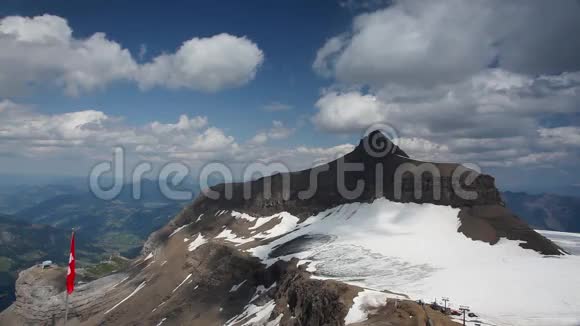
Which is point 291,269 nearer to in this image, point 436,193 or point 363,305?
point 363,305

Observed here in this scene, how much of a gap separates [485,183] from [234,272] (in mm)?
95491

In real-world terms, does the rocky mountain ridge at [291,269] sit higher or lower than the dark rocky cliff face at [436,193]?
lower

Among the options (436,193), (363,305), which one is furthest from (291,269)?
(436,193)

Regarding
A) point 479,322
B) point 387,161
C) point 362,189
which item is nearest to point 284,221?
→ point 362,189

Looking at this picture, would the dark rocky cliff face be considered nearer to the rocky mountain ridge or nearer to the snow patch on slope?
the rocky mountain ridge

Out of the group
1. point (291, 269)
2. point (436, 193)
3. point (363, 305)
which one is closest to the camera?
point (363, 305)

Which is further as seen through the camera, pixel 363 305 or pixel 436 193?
pixel 436 193

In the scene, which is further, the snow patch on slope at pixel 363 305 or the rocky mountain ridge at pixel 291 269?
the rocky mountain ridge at pixel 291 269

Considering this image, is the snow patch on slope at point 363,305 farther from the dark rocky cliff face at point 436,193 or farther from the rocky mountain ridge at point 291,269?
the dark rocky cliff face at point 436,193

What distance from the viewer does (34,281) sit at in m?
174

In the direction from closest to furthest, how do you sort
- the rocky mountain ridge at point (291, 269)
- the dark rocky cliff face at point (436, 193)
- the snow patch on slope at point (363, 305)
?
the snow patch on slope at point (363, 305) < the rocky mountain ridge at point (291, 269) < the dark rocky cliff face at point (436, 193)

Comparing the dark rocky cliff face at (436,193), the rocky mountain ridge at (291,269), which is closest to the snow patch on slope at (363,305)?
the rocky mountain ridge at (291,269)

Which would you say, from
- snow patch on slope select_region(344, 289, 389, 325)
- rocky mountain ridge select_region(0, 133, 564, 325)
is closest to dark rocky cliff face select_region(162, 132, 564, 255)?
rocky mountain ridge select_region(0, 133, 564, 325)

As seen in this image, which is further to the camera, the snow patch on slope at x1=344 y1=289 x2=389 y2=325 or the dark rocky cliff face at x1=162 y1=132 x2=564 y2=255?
the dark rocky cliff face at x1=162 y1=132 x2=564 y2=255
